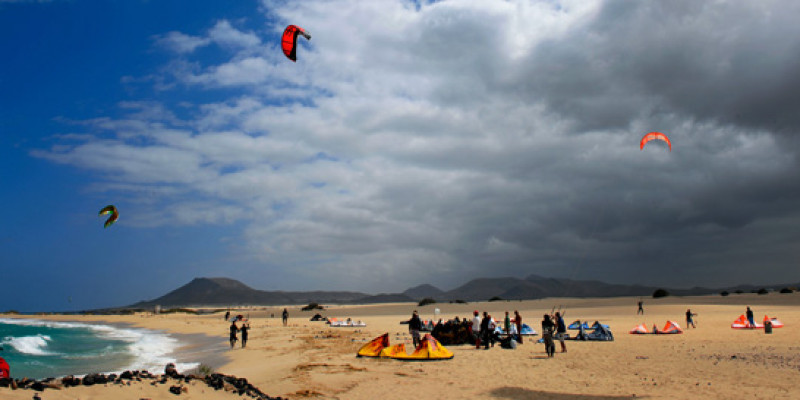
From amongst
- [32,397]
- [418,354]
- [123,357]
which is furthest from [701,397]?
[123,357]

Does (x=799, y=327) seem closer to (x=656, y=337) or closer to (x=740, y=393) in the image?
(x=656, y=337)

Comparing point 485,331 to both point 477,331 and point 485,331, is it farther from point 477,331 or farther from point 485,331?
point 477,331

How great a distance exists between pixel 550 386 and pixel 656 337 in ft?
46.8

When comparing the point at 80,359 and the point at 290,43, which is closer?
the point at 290,43

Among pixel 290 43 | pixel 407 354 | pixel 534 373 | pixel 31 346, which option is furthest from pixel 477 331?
pixel 31 346

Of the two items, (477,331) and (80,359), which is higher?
(477,331)

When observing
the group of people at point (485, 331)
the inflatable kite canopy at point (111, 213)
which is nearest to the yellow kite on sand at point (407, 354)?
the group of people at point (485, 331)

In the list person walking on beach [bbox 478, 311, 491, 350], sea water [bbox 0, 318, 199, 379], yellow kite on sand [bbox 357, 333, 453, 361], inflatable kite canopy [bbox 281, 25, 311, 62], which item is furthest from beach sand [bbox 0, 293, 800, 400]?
inflatable kite canopy [bbox 281, 25, 311, 62]

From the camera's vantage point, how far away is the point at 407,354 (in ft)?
55.8

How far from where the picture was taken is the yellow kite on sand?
16.5 m

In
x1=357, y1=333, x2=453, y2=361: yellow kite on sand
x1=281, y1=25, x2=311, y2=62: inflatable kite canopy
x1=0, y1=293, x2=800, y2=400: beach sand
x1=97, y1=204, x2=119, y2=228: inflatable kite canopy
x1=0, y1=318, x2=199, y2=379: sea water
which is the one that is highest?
x1=281, y1=25, x2=311, y2=62: inflatable kite canopy

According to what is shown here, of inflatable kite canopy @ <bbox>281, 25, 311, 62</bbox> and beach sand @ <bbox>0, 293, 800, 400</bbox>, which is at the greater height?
inflatable kite canopy @ <bbox>281, 25, 311, 62</bbox>

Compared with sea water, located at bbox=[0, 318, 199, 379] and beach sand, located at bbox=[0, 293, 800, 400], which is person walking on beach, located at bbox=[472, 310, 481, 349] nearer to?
beach sand, located at bbox=[0, 293, 800, 400]

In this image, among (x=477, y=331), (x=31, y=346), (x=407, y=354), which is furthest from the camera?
(x=31, y=346)
